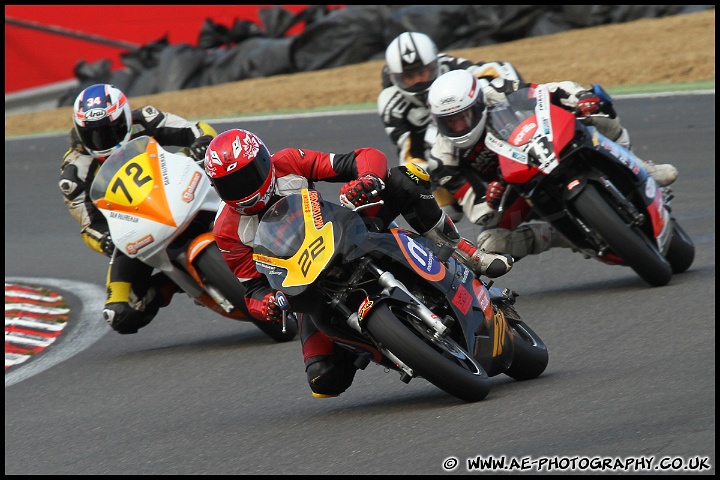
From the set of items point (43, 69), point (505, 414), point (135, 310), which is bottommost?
point (43, 69)

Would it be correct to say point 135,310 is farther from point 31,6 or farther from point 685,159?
point 31,6

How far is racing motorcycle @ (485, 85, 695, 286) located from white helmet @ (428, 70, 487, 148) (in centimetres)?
10

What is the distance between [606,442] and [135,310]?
14.2ft

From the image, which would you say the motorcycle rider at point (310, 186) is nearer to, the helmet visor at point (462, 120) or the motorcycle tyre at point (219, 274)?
the motorcycle tyre at point (219, 274)

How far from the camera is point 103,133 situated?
815 cm

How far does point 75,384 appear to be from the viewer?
7.22 metres

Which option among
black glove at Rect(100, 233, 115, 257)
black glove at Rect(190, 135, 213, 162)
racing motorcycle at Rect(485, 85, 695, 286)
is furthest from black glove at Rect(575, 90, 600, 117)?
black glove at Rect(100, 233, 115, 257)

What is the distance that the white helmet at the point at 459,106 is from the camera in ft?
24.2

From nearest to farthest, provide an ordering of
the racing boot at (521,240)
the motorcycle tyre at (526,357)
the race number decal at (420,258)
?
the race number decal at (420,258) < the motorcycle tyre at (526,357) < the racing boot at (521,240)

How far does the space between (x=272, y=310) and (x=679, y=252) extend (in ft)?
10.6

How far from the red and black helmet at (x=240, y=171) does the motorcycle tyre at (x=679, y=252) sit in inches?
125

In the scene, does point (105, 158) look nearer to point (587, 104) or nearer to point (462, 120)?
point (462, 120)

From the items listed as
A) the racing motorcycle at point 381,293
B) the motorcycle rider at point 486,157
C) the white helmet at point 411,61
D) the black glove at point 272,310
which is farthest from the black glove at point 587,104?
the black glove at point 272,310

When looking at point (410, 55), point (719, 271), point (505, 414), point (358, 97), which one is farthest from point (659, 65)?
point (505, 414)
